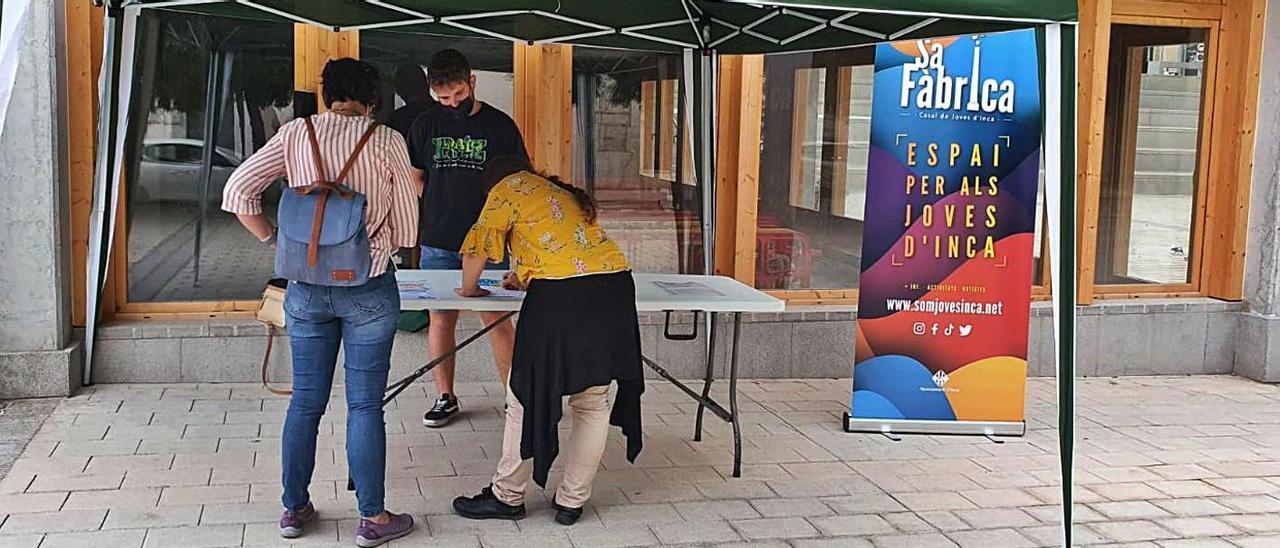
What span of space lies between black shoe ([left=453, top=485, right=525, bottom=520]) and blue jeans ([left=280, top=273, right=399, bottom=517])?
0.35m

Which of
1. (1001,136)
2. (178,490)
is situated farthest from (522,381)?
(1001,136)

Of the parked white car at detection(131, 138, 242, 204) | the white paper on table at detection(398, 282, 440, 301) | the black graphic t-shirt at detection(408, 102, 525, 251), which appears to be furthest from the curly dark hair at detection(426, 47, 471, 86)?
the parked white car at detection(131, 138, 242, 204)

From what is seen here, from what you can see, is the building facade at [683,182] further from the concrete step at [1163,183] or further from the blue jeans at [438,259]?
the blue jeans at [438,259]

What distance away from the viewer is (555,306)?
3781 millimetres

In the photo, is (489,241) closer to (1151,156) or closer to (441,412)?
(441,412)

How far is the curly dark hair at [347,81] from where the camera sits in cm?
361

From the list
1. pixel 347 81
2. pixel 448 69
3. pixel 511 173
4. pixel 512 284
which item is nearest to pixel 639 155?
pixel 448 69

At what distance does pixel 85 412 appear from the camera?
5.16 meters

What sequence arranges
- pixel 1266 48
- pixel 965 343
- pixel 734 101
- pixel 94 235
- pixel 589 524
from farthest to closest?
pixel 1266 48
pixel 734 101
pixel 965 343
pixel 94 235
pixel 589 524

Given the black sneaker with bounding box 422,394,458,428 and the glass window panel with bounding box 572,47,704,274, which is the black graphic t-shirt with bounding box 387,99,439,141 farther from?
the black sneaker with bounding box 422,394,458,428

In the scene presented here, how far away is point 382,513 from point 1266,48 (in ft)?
18.0

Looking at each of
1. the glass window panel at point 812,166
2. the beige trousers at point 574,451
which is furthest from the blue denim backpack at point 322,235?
the glass window panel at point 812,166

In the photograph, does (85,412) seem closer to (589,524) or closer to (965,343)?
(589,524)

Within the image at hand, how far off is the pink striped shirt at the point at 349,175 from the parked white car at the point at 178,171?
2.26 meters
